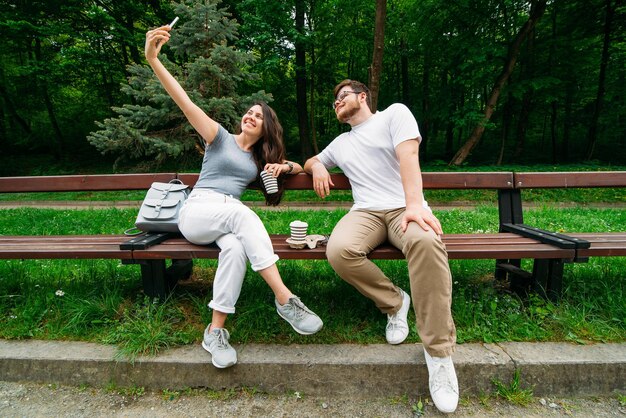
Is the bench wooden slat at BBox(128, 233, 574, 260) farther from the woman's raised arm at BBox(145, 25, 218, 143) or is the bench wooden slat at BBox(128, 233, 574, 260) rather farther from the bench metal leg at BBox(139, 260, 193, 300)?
the woman's raised arm at BBox(145, 25, 218, 143)

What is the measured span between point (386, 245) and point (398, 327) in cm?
55

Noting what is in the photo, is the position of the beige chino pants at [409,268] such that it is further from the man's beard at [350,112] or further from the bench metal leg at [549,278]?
the bench metal leg at [549,278]

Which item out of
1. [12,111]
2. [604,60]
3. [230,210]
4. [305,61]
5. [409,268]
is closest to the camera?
[409,268]

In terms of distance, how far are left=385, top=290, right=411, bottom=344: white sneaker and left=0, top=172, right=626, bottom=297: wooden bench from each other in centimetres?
35

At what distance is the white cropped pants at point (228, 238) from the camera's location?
2.18 meters

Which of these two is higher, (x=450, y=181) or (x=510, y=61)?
(x=510, y=61)

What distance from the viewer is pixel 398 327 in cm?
227

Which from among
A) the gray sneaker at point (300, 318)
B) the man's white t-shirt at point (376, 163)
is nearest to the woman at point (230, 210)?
the gray sneaker at point (300, 318)

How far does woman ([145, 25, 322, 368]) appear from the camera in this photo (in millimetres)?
2180

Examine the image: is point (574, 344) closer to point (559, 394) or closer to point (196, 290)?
point (559, 394)

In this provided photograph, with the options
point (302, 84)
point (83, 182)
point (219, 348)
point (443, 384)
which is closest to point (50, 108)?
point (302, 84)

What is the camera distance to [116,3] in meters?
14.7

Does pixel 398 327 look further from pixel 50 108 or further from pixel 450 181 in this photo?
pixel 50 108

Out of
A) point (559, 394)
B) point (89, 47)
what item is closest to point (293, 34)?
point (89, 47)
